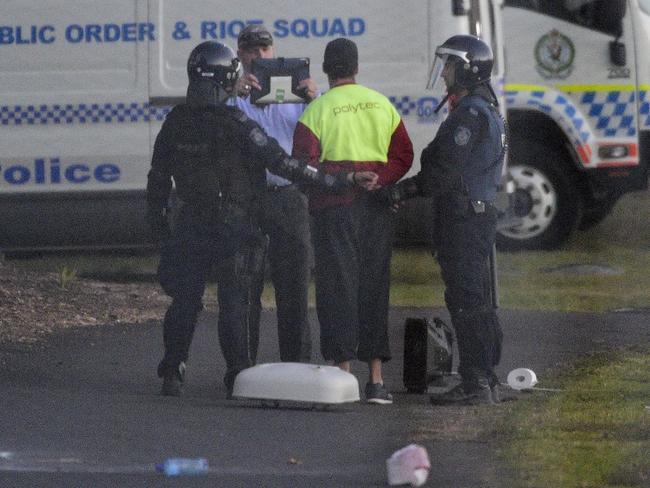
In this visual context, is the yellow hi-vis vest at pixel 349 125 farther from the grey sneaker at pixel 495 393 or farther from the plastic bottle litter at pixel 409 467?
the plastic bottle litter at pixel 409 467

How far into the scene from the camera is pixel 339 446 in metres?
7.02

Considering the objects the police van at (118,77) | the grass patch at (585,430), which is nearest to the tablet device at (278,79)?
the grass patch at (585,430)

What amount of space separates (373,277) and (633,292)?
16.9 ft

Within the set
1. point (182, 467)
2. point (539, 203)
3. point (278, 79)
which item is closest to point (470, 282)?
point (278, 79)

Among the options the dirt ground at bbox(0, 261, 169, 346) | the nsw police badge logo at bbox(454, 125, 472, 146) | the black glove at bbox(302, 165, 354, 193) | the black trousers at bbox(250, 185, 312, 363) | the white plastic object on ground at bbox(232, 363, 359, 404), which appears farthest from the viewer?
the dirt ground at bbox(0, 261, 169, 346)

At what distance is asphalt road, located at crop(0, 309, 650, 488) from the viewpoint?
6379mm

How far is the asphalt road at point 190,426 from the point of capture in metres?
6.38

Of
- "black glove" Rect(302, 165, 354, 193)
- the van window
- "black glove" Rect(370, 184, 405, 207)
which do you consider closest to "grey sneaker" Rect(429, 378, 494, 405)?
"black glove" Rect(370, 184, 405, 207)

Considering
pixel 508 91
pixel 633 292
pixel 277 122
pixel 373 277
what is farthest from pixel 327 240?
pixel 508 91

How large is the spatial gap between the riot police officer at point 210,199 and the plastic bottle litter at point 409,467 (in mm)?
2242

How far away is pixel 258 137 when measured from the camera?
8227 millimetres

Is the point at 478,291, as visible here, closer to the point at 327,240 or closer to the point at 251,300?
the point at 327,240

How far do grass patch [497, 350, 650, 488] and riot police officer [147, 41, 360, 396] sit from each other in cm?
128

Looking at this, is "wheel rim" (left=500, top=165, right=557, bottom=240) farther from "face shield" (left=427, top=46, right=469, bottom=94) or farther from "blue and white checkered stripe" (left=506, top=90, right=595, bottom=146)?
"face shield" (left=427, top=46, right=469, bottom=94)
